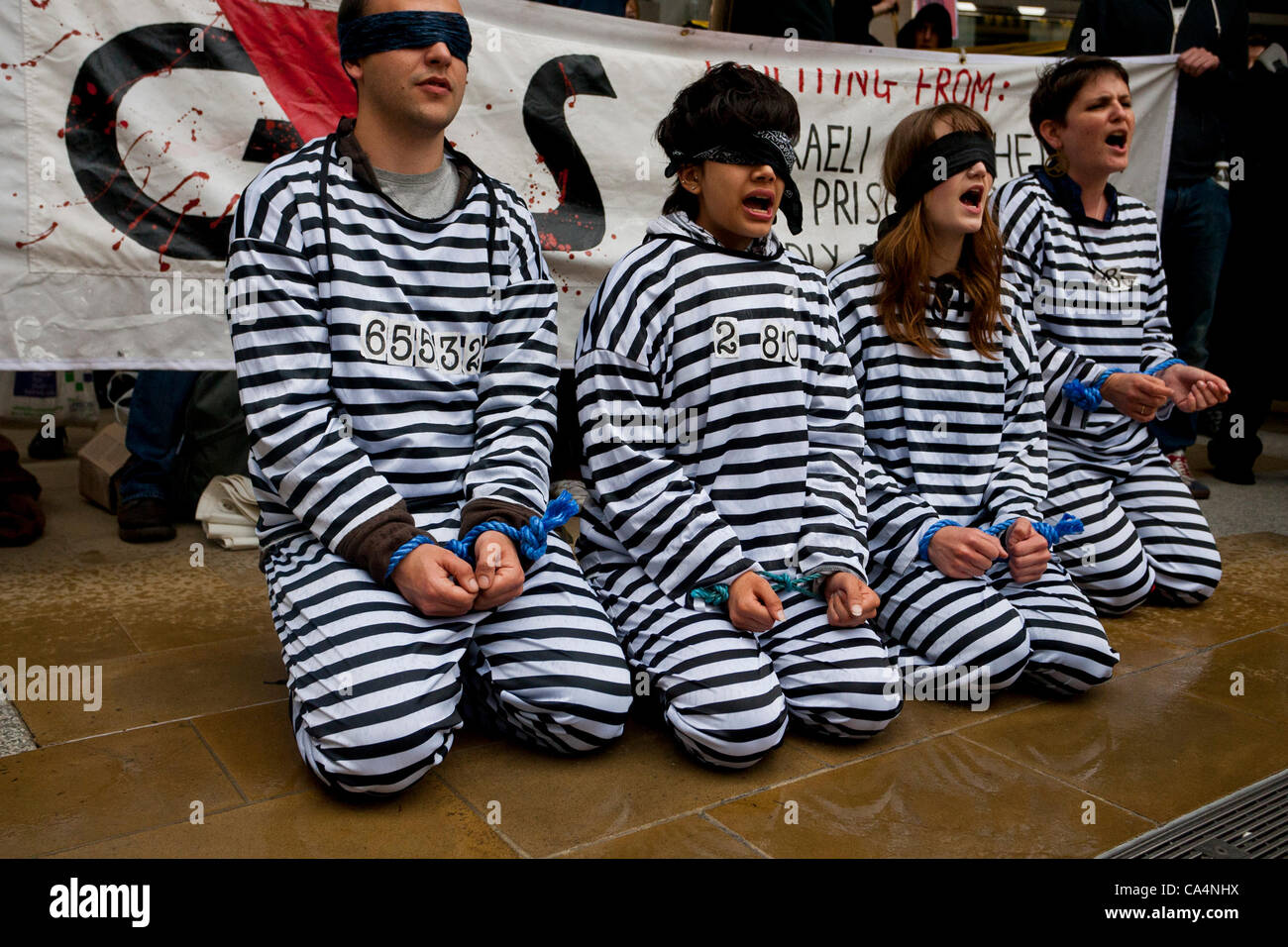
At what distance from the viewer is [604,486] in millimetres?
2488

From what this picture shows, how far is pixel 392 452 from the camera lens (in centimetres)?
235

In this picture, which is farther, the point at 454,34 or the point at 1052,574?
the point at 1052,574

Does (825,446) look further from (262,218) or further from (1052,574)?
(262,218)

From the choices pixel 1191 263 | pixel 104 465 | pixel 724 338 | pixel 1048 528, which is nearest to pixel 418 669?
pixel 724 338

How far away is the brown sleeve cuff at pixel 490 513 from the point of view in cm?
227

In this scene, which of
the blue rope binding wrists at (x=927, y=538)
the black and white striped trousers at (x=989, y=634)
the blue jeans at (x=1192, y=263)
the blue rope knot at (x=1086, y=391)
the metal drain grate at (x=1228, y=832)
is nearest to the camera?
the metal drain grate at (x=1228, y=832)

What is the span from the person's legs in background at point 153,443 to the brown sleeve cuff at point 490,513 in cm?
204

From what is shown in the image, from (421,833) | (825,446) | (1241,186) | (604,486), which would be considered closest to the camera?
(421,833)

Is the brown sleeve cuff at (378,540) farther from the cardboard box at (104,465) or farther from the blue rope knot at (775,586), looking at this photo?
the cardboard box at (104,465)

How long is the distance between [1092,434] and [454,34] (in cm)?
235

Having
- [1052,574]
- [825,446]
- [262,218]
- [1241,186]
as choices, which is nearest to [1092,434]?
[1052,574]

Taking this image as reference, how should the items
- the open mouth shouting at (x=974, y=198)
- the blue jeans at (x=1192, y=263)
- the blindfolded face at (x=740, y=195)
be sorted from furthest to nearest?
1. the blue jeans at (x=1192, y=263)
2. the open mouth shouting at (x=974, y=198)
3. the blindfolded face at (x=740, y=195)

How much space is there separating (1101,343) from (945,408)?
964 mm

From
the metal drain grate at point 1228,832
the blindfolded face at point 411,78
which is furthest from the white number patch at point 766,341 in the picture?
the metal drain grate at point 1228,832
